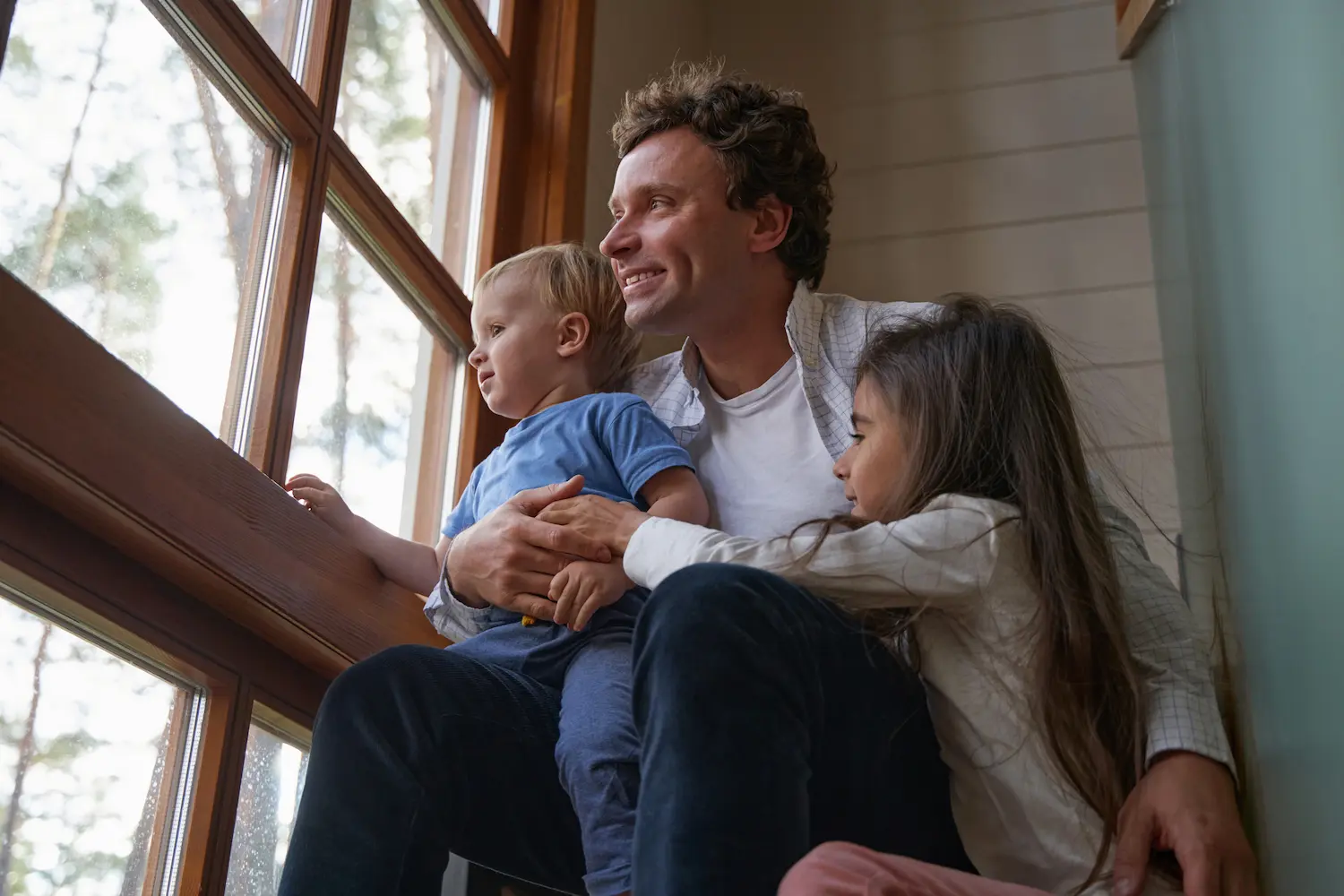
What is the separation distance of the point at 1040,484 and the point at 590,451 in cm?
53

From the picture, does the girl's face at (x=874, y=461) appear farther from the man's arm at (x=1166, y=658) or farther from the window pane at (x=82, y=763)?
the window pane at (x=82, y=763)

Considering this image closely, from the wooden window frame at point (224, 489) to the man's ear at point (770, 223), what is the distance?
0.48 metres

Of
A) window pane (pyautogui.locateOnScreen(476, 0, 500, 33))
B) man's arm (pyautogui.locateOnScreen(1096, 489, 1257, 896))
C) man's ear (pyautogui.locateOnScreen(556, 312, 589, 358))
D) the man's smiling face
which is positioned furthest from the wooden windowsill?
window pane (pyautogui.locateOnScreen(476, 0, 500, 33))

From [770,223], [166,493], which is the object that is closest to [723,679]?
[166,493]

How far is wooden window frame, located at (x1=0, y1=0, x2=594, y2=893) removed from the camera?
1.10 metres

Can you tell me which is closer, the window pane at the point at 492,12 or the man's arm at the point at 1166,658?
the man's arm at the point at 1166,658

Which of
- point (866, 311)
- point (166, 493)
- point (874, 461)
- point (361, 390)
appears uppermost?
point (866, 311)

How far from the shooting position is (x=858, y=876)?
87cm

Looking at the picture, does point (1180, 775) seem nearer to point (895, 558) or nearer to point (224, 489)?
point (895, 558)

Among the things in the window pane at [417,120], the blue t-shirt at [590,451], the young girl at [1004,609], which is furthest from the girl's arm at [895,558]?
the window pane at [417,120]

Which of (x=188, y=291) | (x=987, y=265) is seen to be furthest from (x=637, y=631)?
(x=987, y=265)

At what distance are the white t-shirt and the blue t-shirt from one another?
103 mm

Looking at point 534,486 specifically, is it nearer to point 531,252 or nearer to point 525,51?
point 531,252

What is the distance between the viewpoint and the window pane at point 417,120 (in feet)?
6.13
